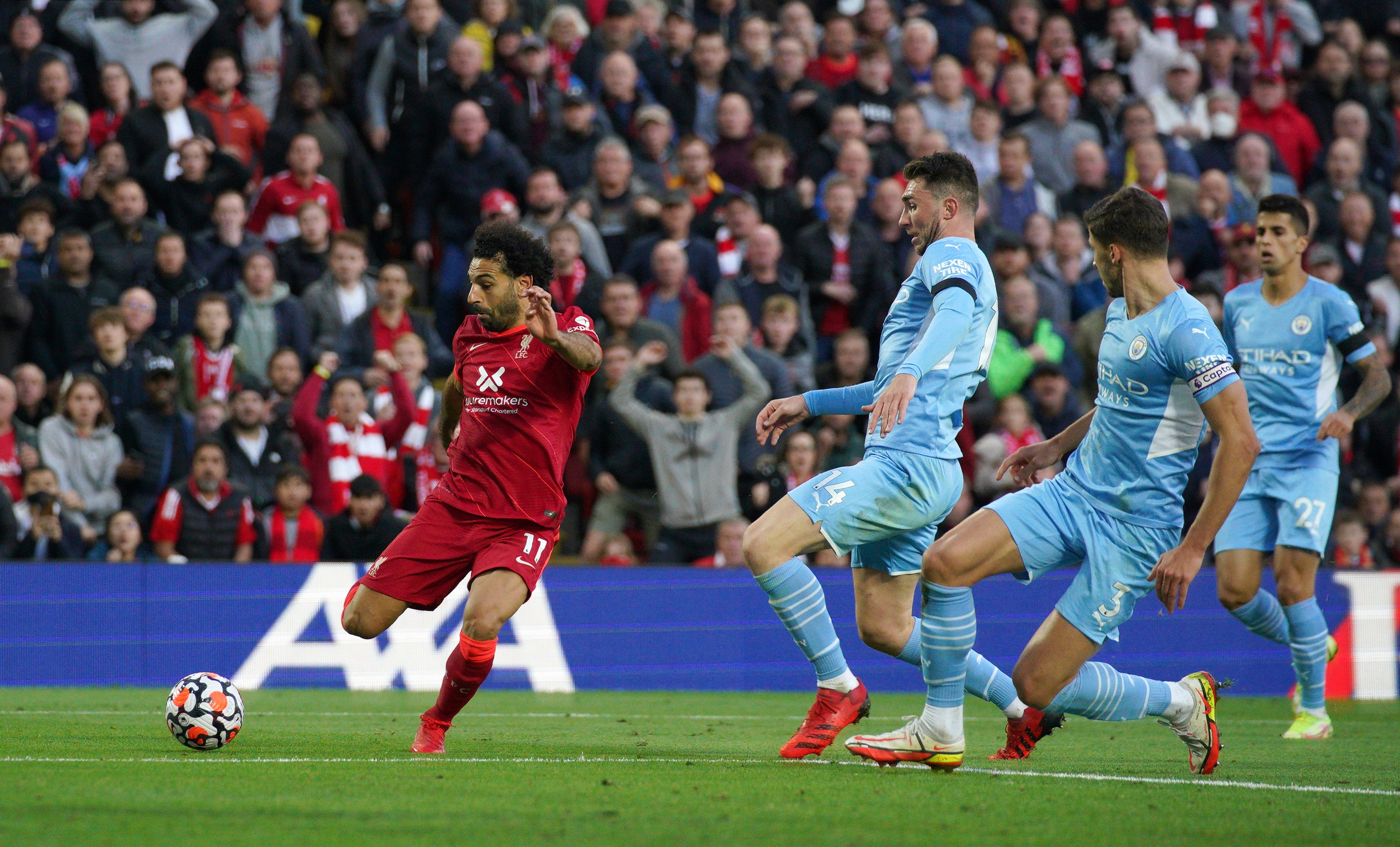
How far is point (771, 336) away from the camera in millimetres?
13953

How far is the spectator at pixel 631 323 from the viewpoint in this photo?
13.4 meters

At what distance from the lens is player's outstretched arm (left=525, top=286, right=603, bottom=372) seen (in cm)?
675

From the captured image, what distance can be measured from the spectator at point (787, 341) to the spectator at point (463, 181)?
2854mm

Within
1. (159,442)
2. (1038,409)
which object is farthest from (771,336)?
(159,442)

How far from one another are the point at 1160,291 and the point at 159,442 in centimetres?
892

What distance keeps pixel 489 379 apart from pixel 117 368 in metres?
6.77

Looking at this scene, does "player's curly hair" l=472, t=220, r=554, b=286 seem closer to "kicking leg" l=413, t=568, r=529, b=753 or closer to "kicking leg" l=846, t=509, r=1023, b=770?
"kicking leg" l=413, t=568, r=529, b=753

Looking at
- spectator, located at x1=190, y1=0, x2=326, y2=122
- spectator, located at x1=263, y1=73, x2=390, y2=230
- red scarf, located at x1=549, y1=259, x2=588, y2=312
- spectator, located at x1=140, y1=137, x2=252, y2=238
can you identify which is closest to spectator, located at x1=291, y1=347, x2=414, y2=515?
red scarf, located at x1=549, y1=259, x2=588, y2=312

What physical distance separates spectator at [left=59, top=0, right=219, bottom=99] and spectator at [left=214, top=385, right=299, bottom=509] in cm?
435

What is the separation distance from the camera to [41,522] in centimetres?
1220

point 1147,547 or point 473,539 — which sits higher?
point 1147,547

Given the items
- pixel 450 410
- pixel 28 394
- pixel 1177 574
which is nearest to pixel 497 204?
pixel 28 394

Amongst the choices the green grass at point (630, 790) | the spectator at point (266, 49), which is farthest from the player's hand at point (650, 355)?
the spectator at point (266, 49)

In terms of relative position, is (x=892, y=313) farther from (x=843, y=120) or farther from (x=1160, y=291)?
(x=843, y=120)
